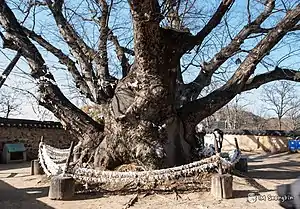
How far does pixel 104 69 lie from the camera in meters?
7.56

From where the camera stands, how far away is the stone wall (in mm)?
11523

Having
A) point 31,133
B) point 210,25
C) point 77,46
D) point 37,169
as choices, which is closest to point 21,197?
point 37,169

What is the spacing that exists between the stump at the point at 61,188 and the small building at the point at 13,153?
6.66 metres

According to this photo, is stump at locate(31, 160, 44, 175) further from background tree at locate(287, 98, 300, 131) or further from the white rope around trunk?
background tree at locate(287, 98, 300, 131)

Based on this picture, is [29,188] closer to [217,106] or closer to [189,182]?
[189,182]

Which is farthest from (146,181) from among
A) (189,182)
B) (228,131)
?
(228,131)

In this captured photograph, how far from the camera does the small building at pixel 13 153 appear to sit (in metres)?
11.0

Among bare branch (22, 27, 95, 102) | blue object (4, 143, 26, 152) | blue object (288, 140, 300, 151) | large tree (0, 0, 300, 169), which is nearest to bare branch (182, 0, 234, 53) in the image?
large tree (0, 0, 300, 169)

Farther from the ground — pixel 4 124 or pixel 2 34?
pixel 2 34

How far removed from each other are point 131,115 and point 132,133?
1.18 ft

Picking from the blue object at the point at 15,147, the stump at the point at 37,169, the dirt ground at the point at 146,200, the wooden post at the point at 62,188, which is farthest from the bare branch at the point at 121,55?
the blue object at the point at 15,147

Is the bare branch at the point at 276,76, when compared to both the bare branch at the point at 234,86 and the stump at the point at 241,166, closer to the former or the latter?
the bare branch at the point at 234,86

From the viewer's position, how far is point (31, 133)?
12.3 m

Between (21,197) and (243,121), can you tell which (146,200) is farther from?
(243,121)
